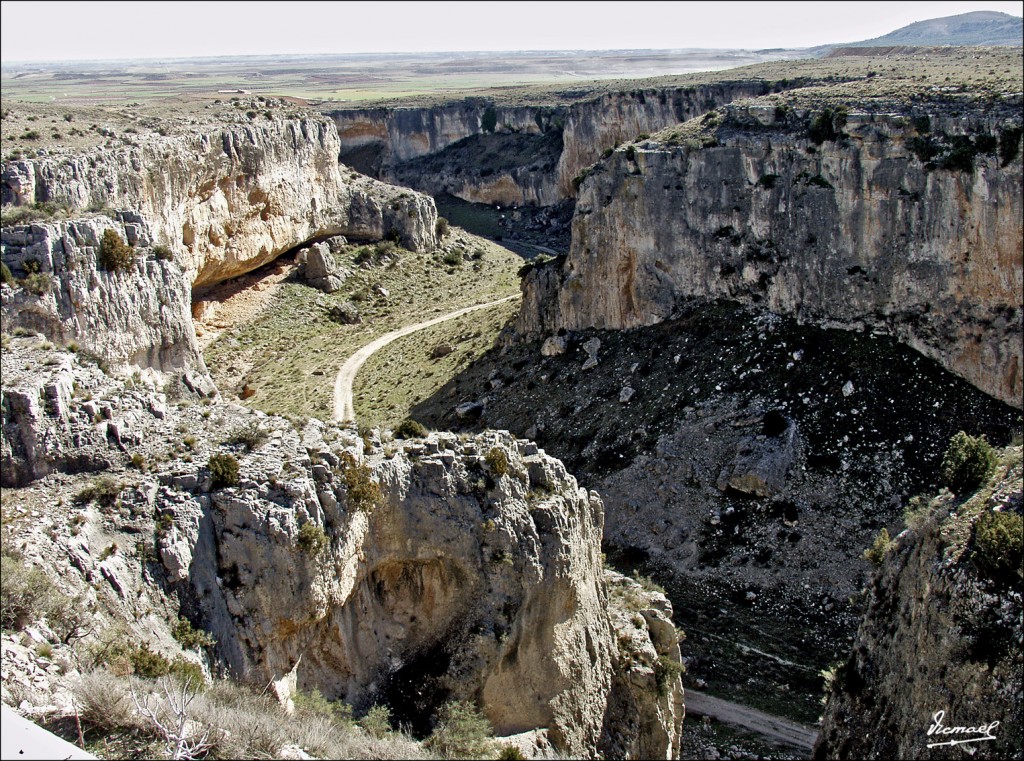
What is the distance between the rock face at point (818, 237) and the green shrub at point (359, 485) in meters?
32.0

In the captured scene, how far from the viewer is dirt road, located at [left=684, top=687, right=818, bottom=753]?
32875mm

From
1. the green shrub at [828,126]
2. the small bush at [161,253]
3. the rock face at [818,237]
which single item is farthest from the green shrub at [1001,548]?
the small bush at [161,253]

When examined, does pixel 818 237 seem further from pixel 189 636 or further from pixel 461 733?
pixel 189 636

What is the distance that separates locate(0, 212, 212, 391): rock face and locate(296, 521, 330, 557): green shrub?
16.7 metres

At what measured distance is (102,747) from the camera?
13.7 metres

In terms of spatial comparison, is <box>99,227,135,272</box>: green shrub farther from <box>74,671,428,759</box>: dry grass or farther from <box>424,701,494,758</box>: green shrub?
<box>74,671,428,759</box>: dry grass

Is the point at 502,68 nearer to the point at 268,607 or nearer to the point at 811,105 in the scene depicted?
the point at 811,105

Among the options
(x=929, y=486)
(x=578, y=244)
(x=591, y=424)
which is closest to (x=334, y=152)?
(x=578, y=244)

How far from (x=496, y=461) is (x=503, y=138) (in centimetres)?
10492

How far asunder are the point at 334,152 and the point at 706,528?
49.6 meters

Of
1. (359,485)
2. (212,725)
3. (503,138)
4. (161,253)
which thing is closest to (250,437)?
(359,485)

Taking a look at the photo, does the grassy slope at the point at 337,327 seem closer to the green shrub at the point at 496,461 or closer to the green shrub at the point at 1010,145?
the green shrub at the point at 1010,145

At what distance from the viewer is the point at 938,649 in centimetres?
2434

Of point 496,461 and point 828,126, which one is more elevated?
point 828,126
